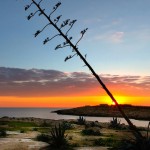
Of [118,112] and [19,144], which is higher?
[118,112]

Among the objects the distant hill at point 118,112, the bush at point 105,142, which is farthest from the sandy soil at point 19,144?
the distant hill at point 118,112

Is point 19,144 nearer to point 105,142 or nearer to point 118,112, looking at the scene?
point 105,142

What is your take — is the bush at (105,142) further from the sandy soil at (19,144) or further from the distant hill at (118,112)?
the distant hill at (118,112)

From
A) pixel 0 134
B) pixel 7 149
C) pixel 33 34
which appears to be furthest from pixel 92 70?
pixel 0 134

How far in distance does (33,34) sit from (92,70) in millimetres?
1948

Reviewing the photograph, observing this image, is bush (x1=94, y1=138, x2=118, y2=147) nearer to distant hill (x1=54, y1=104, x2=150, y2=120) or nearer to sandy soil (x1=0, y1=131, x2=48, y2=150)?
sandy soil (x1=0, y1=131, x2=48, y2=150)

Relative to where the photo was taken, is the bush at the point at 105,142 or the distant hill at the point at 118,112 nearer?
the bush at the point at 105,142

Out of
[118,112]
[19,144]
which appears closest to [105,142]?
[19,144]

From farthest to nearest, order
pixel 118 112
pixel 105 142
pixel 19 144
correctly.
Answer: pixel 118 112
pixel 105 142
pixel 19 144

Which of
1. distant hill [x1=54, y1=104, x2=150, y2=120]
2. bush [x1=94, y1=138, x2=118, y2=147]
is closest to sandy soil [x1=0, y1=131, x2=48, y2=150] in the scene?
bush [x1=94, y1=138, x2=118, y2=147]

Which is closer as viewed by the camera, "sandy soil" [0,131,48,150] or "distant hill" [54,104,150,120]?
"sandy soil" [0,131,48,150]

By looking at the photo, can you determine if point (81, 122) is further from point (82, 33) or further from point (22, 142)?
point (82, 33)

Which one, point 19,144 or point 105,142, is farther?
point 105,142

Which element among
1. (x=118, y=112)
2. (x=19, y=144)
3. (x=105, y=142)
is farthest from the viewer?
(x=118, y=112)
